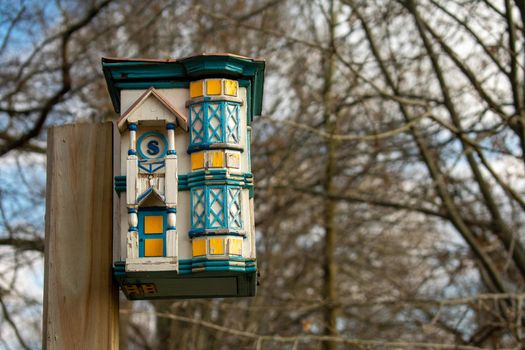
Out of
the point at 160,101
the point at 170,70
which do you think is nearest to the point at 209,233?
the point at 160,101

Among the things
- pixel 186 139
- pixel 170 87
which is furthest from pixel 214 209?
pixel 170 87

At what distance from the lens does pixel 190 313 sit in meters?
9.73

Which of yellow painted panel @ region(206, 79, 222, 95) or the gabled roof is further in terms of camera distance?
yellow painted panel @ region(206, 79, 222, 95)

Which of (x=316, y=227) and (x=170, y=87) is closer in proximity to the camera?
(x=170, y=87)

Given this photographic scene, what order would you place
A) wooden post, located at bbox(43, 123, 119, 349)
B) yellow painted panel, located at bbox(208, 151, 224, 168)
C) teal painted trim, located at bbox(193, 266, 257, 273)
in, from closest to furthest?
1. wooden post, located at bbox(43, 123, 119, 349)
2. teal painted trim, located at bbox(193, 266, 257, 273)
3. yellow painted panel, located at bbox(208, 151, 224, 168)

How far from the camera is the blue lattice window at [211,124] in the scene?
311 cm

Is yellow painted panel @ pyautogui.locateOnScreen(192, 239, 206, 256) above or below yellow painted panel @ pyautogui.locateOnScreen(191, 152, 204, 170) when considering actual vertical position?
below

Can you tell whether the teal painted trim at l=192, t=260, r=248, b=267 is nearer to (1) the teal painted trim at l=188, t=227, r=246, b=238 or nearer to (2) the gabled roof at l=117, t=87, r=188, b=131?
(1) the teal painted trim at l=188, t=227, r=246, b=238

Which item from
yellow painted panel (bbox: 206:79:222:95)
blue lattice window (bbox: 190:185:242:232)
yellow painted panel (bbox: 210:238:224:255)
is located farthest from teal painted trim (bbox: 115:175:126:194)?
yellow painted panel (bbox: 206:79:222:95)

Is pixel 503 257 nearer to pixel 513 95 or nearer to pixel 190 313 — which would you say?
pixel 513 95

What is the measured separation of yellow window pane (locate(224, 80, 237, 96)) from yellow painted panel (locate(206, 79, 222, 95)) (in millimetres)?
27

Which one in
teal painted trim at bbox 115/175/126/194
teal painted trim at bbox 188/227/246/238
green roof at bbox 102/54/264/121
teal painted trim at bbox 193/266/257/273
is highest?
green roof at bbox 102/54/264/121

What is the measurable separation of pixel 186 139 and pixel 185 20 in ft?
20.4

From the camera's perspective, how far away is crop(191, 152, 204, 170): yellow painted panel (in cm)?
308
